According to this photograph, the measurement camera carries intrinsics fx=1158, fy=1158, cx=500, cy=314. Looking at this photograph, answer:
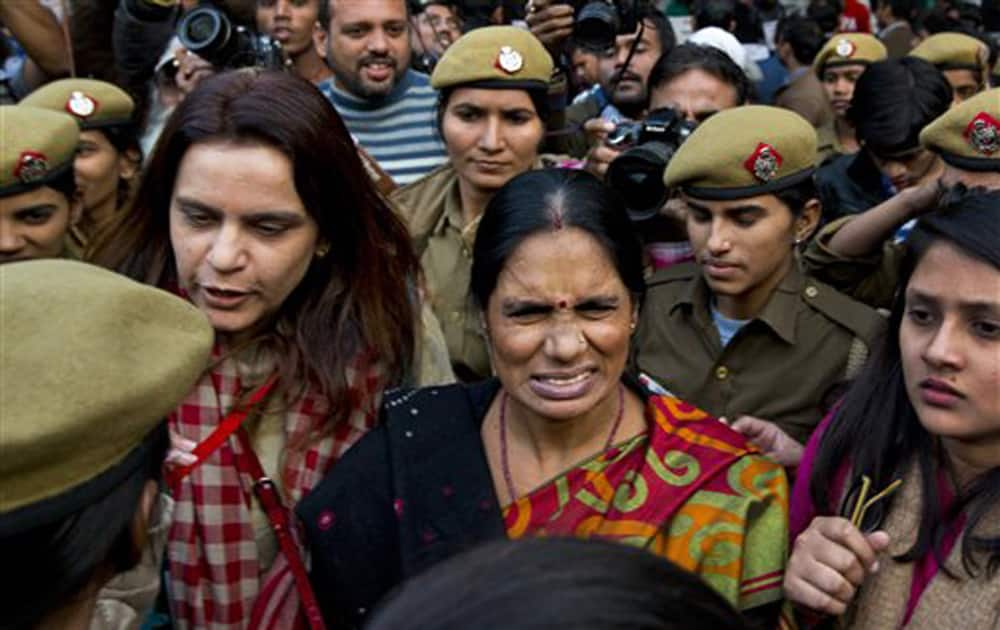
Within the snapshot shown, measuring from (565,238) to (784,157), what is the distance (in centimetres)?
92

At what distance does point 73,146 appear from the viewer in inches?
112

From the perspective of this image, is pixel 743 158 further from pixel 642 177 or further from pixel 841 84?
pixel 841 84

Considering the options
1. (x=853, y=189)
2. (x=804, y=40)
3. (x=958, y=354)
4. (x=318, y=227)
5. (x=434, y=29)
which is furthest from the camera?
(x=804, y=40)

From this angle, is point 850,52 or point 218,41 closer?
point 218,41

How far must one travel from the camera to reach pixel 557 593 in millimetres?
824

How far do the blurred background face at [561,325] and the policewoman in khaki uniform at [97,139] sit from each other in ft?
6.15

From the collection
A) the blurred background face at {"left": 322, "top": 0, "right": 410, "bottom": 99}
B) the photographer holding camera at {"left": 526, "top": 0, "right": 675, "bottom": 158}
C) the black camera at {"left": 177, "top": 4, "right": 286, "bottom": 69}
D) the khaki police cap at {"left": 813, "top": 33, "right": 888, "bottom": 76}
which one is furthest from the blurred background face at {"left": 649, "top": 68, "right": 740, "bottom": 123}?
the khaki police cap at {"left": 813, "top": 33, "right": 888, "bottom": 76}

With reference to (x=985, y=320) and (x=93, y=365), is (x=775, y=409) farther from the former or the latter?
(x=93, y=365)

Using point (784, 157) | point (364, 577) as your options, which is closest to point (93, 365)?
point (364, 577)

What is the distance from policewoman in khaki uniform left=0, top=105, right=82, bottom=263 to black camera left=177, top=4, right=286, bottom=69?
74cm

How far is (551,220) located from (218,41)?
1837 millimetres

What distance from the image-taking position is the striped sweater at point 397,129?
4062 mm

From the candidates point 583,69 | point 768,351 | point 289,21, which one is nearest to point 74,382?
point 768,351

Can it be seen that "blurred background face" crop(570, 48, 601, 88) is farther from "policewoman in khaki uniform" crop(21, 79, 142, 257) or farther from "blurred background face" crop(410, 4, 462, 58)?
"policewoman in khaki uniform" crop(21, 79, 142, 257)
